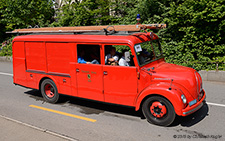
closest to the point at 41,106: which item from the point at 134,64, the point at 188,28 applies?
the point at 134,64

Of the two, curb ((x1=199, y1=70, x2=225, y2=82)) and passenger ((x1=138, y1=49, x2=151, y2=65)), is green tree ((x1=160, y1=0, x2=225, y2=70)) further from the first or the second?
passenger ((x1=138, y1=49, x2=151, y2=65))

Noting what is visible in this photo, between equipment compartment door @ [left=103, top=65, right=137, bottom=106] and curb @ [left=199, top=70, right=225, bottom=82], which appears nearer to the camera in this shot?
equipment compartment door @ [left=103, top=65, right=137, bottom=106]

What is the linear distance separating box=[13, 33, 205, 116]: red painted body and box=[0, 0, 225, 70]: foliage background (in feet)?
17.9

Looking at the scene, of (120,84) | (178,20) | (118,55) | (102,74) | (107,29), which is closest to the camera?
(120,84)

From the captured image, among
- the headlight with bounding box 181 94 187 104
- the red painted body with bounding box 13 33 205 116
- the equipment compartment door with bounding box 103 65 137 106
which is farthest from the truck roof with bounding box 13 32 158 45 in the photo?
the headlight with bounding box 181 94 187 104

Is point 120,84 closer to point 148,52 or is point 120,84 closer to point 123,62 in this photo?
point 123,62

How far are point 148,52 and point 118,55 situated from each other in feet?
2.93

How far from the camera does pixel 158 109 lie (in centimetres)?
612

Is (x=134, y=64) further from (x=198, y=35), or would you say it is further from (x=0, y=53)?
(x=0, y=53)

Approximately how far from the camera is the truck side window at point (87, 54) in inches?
279

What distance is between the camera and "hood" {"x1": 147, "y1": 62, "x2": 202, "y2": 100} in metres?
5.95

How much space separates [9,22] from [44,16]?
9.82 feet

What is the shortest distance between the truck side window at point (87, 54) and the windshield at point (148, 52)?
129 centimetres

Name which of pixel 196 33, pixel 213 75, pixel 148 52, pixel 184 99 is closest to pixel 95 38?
pixel 148 52
